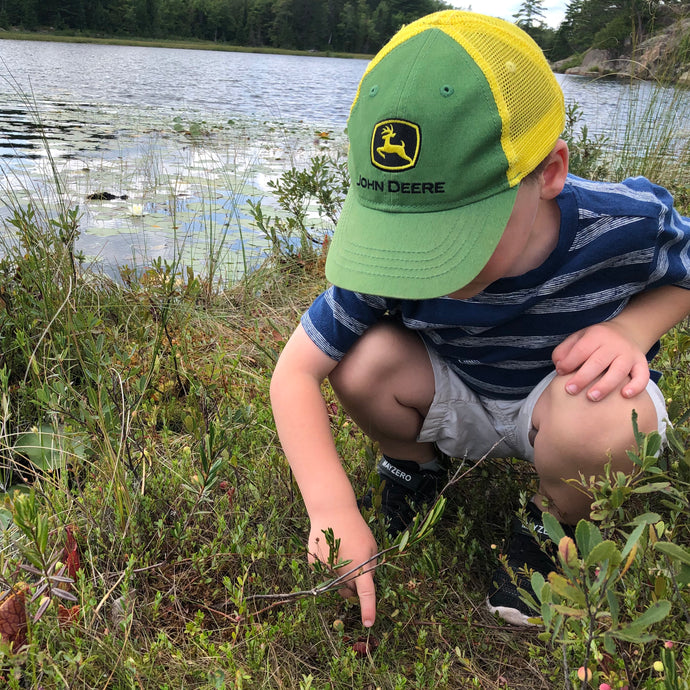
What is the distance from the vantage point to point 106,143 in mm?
7207

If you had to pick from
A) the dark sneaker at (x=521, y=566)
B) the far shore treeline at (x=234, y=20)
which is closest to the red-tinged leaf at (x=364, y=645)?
the dark sneaker at (x=521, y=566)

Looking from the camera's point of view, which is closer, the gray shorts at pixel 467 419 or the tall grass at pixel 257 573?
the tall grass at pixel 257 573

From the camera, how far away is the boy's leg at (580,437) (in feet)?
5.11

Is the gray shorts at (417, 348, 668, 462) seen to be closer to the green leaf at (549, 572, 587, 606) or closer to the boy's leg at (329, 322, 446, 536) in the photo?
the boy's leg at (329, 322, 446, 536)

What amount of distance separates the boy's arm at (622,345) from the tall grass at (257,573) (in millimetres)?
122

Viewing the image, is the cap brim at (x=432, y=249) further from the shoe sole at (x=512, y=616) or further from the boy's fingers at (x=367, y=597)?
the shoe sole at (x=512, y=616)

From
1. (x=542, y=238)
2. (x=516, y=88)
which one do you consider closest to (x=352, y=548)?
(x=542, y=238)

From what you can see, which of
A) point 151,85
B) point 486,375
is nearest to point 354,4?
point 151,85

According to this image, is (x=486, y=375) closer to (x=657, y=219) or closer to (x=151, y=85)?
(x=657, y=219)

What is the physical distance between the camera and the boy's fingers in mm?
1438

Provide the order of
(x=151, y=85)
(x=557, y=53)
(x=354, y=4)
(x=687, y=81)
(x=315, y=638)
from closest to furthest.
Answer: (x=315, y=638), (x=687, y=81), (x=557, y=53), (x=151, y=85), (x=354, y=4)

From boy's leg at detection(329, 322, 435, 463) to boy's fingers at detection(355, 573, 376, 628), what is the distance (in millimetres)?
533

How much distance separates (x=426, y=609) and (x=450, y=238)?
0.85 m

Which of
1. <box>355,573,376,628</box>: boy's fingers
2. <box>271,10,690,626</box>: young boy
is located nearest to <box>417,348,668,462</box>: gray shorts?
<box>271,10,690,626</box>: young boy
